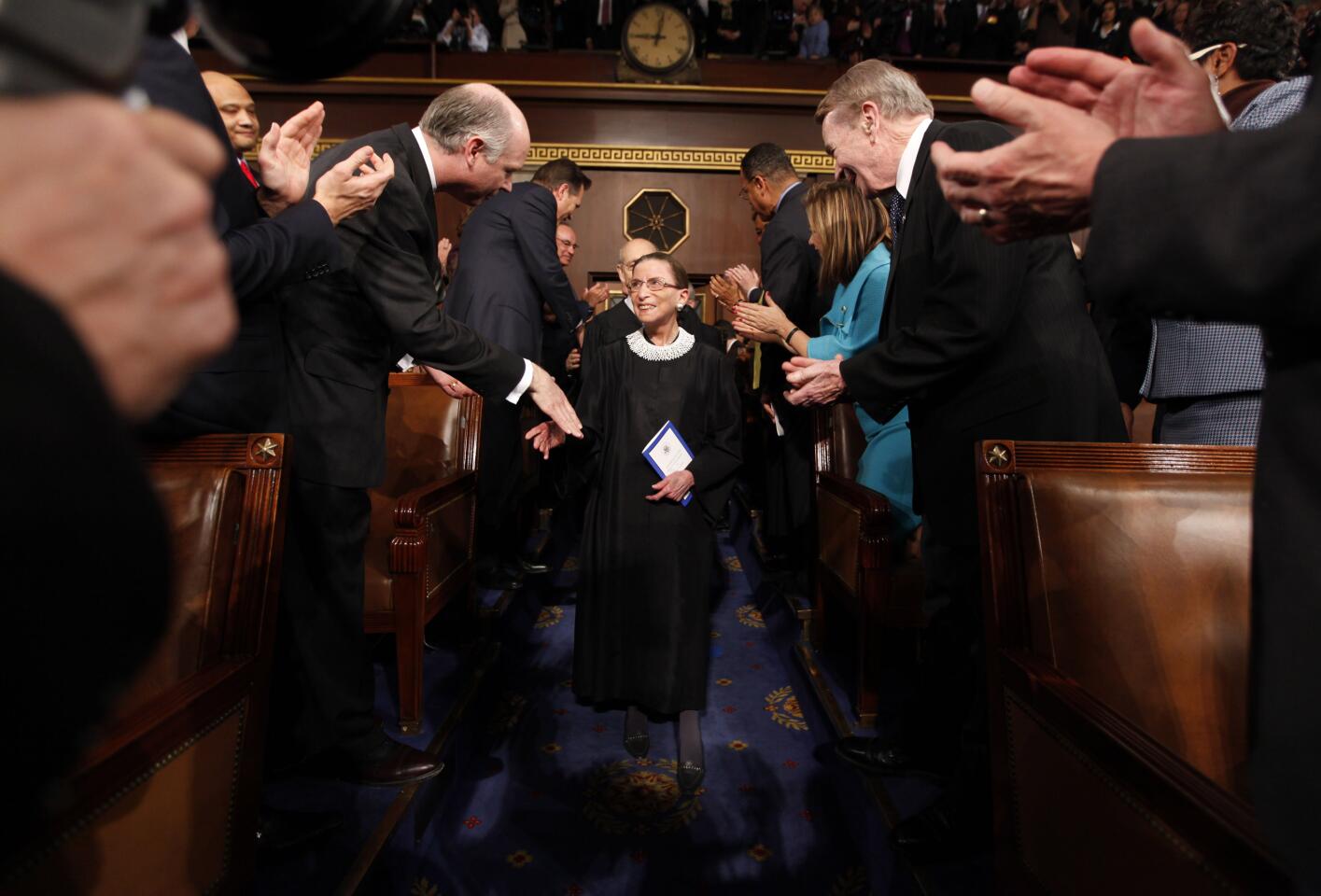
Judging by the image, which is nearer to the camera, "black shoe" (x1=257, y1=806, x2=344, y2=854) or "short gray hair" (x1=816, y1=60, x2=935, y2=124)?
"black shoe" (x1=257, y1=806, x2=344, y2=854)

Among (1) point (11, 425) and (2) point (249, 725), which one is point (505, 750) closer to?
(2) point (249, 725)

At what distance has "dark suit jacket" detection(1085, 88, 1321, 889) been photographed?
1.60 feet

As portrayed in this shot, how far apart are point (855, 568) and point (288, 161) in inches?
74.2

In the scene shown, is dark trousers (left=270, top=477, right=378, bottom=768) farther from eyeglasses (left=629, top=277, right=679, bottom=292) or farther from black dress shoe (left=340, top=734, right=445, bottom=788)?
eyeglasses (left=629, top=277, right=679, bottom=292)

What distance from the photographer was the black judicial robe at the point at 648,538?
95.9 inches

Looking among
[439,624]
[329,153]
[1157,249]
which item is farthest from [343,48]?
[439,624]

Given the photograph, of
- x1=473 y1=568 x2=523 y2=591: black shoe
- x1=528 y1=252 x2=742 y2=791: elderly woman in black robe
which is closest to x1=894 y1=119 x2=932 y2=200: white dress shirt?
x1=528 y1=252 x2=742 y2=791: elderly woman in black robe

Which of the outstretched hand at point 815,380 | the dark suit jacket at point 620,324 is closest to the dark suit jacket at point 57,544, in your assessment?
the outstretched hand at point 815,380

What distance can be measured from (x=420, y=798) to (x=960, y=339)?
1658 millimetres

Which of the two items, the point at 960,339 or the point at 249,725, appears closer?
the point at 249,725

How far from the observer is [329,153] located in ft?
6.12

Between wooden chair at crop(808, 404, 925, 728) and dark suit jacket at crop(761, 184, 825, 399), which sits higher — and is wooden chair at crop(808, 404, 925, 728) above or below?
below

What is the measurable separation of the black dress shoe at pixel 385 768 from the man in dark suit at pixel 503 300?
1.57 m

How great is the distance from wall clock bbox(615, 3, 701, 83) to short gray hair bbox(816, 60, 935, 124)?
590cm
